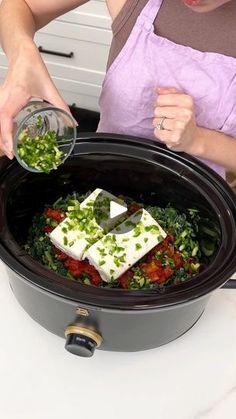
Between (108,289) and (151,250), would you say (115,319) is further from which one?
(151,250)

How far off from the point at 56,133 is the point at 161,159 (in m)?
0.19

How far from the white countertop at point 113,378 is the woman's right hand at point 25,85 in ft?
1.13

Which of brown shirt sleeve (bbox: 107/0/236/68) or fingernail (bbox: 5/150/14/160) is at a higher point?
brown shirt sleeve (bbox: 107/0/236/68)

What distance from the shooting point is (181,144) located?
0.96 metres

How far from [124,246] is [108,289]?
0.17 m

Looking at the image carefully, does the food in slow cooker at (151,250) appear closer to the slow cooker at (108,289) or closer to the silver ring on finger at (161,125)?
the slow cooker at (108,289)

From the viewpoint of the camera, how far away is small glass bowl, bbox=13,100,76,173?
2.80 ft

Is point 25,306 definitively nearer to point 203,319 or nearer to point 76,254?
point 76,254

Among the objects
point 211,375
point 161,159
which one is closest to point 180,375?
point 211,375

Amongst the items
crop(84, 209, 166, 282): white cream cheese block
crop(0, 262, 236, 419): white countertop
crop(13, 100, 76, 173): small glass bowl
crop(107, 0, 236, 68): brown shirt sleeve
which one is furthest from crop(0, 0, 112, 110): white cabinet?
crop(0, 262, 236, 419): white countertop

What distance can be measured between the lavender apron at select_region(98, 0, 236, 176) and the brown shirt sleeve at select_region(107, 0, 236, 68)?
0.01 metres

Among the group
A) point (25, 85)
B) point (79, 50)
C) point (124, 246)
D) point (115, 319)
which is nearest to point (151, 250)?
point (124, 246)

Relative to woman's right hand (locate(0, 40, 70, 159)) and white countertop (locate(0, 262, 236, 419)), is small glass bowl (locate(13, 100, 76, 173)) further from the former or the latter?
white countertop (locate(0, 262, 236, 419))

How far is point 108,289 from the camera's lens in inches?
28.4
